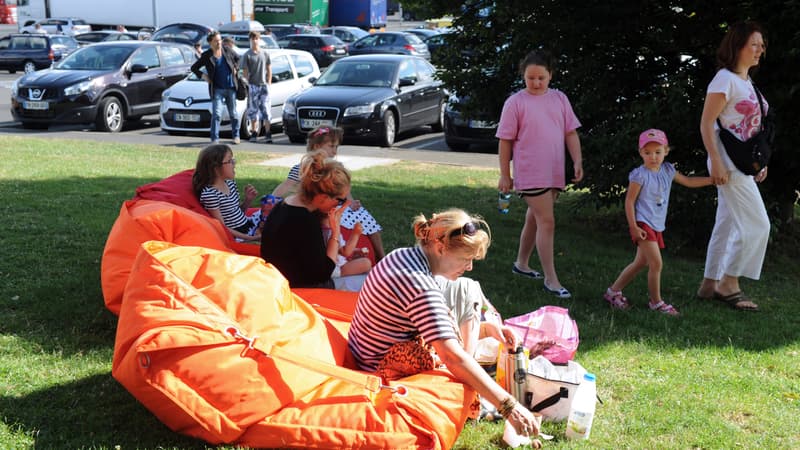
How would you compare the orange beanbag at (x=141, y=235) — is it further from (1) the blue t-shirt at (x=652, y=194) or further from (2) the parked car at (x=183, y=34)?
(2) the parked car at (x=183, y=34)

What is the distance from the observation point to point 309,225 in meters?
5.10

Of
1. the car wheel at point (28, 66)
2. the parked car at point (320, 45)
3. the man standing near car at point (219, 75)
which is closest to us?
the man standing near car at point (219, 75)

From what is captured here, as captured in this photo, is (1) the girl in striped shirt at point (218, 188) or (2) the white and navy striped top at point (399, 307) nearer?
(2) the white and navy striped top at point (399, 307)

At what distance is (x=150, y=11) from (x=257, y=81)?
2538 cm

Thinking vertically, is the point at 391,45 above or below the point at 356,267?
above

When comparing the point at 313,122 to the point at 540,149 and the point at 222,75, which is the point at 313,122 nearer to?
the point at 222,75

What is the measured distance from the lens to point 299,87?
62.5ft

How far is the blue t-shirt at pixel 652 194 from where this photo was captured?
6.35 metres

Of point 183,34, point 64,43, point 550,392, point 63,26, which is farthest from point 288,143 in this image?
point 63,26

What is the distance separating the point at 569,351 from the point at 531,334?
0.78 ft

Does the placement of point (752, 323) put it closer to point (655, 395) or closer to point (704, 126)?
point (704, 126)

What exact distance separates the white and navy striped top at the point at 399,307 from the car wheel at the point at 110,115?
14724 millimetres

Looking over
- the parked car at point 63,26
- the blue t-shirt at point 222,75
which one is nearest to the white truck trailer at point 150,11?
A: the parked car at point 63,26

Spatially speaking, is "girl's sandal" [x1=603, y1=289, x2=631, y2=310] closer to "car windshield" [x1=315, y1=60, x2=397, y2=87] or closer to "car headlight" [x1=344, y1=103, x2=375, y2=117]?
"car headlight" [x1=344, y1=103, x2=375, y2=117]
